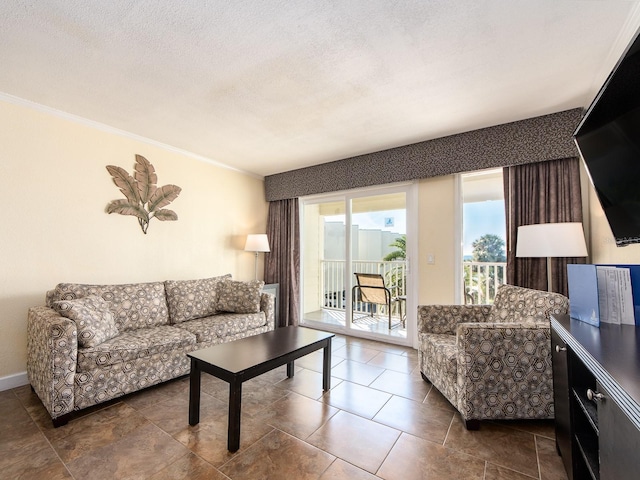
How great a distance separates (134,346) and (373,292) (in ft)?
9.27

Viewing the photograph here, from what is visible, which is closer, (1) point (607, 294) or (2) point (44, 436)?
(1) point (607, 294)

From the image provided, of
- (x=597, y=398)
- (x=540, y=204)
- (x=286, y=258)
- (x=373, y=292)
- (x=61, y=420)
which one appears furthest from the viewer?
(x=286, y=258)

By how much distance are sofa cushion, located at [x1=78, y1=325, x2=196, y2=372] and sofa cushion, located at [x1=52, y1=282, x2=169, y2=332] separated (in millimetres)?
110

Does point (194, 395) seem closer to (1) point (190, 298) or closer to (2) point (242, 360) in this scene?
(2) point (242, 360)

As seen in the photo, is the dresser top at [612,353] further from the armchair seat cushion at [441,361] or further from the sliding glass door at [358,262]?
the sliding glass door at [358,262]

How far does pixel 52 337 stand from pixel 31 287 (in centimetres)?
103

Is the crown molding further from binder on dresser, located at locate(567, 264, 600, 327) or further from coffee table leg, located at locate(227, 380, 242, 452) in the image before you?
binder on dresser, located at locate(567, 264, 600, 327)

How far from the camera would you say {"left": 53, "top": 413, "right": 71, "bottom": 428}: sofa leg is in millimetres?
1921

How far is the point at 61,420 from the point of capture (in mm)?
1942

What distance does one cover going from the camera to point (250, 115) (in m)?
2.80

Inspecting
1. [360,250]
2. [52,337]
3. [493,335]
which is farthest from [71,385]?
[360,250]

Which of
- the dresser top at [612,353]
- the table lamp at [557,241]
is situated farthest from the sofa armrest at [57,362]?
the table lamp at [557,241]

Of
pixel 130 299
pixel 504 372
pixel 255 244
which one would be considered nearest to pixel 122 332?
pixel 130 299

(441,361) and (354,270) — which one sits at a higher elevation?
(354,270)
